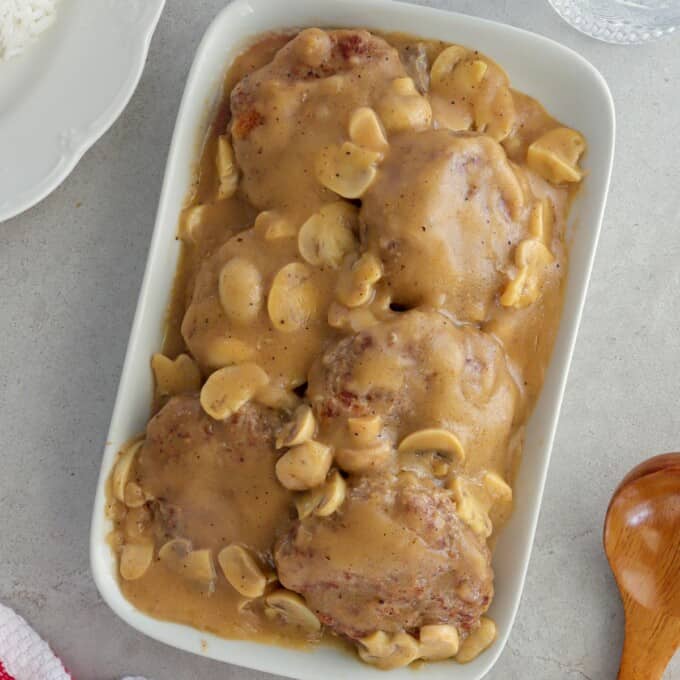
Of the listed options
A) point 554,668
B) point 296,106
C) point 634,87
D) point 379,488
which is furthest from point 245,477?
point 634,87

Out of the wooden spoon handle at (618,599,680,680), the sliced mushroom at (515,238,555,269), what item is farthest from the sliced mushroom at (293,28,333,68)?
the wooden spoon handle at (618,599,680,680)

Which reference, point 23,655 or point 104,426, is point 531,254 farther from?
point 23,655

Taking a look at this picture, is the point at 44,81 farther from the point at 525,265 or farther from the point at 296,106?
the point at 525,265

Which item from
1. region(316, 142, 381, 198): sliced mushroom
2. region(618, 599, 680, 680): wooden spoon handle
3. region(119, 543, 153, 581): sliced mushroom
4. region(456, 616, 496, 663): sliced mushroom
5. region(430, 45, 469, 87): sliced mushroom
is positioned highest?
region(430, 45, 469, 87): sliced mushroom

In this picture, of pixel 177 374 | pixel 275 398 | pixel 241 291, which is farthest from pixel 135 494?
pixel 241 291

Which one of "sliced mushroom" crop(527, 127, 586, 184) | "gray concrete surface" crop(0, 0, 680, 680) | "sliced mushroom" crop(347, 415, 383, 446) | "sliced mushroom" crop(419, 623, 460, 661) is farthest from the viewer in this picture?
"gray concrete surface" crop(0, 0, 680, 680)

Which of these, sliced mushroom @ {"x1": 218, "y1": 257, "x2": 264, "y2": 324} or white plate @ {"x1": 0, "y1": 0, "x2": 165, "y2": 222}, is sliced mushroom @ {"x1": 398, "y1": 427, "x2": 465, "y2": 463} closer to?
sliced mushroom @ {"x1": 218, "y1": 257, "x2": 264, "y2": 324}
